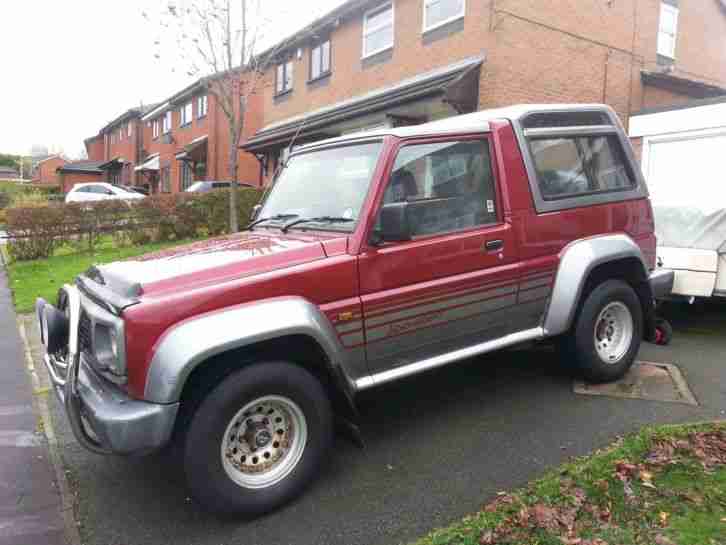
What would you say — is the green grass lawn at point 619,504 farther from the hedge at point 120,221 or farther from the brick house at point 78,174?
the brick house at point 78,174

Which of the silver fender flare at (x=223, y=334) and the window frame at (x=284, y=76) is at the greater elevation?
the window frame at (x=284, y=76)

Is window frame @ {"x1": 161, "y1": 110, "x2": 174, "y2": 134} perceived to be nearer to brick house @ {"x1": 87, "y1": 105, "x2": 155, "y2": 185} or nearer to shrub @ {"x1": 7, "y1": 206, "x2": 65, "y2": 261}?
brick house @ {"x1": 87, "y1": 105, "x2": 155, "y2": 185}

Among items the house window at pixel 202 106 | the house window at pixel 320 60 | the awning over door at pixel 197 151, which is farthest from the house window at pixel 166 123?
the house window at pixel 320 60

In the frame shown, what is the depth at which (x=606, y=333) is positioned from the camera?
15.6ft

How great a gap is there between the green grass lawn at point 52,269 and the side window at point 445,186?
5.38 metres

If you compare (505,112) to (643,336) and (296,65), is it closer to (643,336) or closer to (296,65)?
(643,336)

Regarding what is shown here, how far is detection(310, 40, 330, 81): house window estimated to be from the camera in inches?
711

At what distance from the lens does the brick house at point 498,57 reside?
11.8 meters

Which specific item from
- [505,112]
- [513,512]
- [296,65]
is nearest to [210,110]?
[296,65]

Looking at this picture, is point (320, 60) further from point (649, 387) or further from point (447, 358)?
point (447, 358)

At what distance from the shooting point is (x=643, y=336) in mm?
5047

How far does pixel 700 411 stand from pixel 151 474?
12.6 ft

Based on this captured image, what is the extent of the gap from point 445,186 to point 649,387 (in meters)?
2.48

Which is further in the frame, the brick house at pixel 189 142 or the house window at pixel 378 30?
the brick house at pixel 189 142
